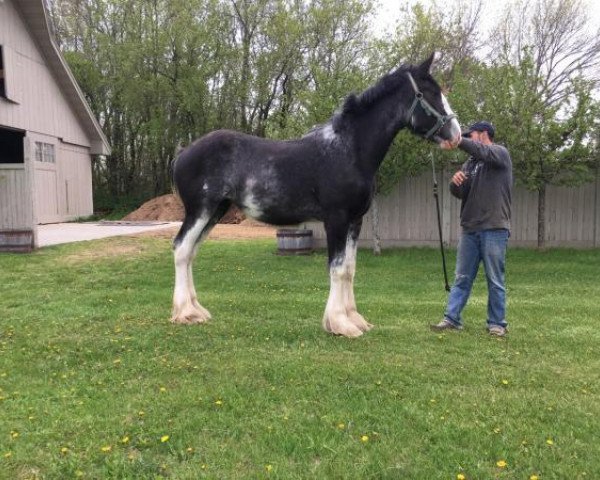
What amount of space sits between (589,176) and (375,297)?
272 inches

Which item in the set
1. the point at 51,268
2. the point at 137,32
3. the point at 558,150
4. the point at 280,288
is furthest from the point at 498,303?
the point at 137,32

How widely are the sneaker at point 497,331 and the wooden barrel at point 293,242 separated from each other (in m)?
6.66

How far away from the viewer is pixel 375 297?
7.25 metres

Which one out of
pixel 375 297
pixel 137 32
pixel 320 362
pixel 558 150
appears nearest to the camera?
pixel 320 362

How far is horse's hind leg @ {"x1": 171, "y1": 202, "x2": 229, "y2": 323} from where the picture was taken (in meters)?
5.54

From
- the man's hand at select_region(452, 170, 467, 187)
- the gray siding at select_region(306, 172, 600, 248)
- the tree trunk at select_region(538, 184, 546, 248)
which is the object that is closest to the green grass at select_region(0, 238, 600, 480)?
the man's hand at select_region(452, 170, 467, 187)

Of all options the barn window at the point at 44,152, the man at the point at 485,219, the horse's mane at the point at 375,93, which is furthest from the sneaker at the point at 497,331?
the barn window at the point at 44,152

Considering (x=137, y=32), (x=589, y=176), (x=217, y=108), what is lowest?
(x=589, y=176)

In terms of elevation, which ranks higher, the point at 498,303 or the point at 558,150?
the point at 558,150

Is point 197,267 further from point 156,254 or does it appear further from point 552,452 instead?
point 552,452

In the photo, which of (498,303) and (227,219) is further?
(227,219)

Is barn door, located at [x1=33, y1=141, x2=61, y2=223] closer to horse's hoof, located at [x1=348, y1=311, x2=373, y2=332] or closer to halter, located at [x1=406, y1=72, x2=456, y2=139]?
horse's hoof, located at [x1=348, y1=311, x2=373, y2=332]

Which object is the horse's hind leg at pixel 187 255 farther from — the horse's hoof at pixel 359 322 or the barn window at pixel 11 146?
the barn window at pixel 11 146

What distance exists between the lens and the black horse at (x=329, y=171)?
5023 millimetres
